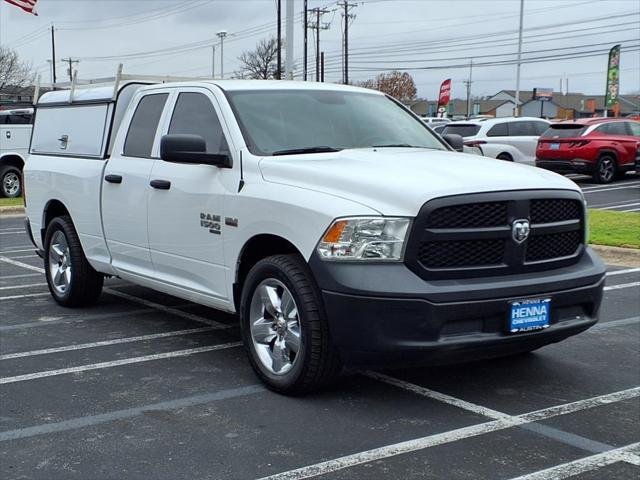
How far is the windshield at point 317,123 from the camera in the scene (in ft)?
18.6

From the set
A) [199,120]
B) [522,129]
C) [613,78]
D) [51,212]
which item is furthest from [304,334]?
[613,78]

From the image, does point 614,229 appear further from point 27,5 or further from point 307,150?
point 27,5

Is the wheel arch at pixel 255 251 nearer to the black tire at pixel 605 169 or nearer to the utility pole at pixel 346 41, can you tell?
the black tire at pixel 605 169

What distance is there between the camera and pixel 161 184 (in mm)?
6105

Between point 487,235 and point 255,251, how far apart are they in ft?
5.11

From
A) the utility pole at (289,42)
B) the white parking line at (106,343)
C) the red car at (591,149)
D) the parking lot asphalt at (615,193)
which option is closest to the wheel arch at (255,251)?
the white parking line at (106,343)

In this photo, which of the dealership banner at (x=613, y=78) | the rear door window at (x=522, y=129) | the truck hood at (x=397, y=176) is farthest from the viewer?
the dealership banner at (x=613, y=78)

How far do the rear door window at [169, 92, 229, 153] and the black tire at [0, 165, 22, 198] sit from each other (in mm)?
14303

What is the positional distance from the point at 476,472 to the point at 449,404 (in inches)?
40.2

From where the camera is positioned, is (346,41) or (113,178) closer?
(113,178)

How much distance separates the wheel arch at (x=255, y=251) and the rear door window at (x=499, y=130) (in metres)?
18.2

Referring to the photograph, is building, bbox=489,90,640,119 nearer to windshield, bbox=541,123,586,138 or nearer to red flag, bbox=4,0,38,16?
windshield, bbox=541,123,586,138

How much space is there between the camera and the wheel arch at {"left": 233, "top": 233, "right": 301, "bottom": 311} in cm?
517

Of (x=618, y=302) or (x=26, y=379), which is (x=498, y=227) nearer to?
(x=26, y=379)
